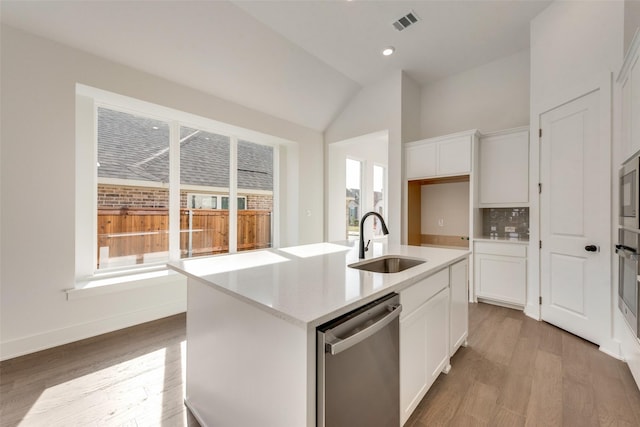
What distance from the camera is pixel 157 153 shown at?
11.1ft

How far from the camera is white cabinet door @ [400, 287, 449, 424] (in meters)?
1.42

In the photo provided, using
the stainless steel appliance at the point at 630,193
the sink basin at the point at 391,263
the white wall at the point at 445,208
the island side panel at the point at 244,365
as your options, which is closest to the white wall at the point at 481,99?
the white wall at the point at 445,208

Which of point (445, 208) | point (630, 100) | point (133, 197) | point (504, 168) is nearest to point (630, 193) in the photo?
point (630, 100)

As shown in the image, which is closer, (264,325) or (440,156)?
(264,325)

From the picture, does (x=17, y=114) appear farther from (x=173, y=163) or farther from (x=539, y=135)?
(x=539, y=135)

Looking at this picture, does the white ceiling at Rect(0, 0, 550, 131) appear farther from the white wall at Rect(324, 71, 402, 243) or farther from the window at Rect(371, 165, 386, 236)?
the window at Rect(371, 165, 386, 236)

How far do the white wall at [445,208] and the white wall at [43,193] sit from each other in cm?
431

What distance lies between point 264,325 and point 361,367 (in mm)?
446

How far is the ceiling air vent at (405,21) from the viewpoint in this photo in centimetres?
306

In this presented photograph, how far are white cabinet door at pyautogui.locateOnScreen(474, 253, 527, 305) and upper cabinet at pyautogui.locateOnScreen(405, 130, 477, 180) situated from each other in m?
1.24

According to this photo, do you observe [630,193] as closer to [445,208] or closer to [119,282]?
[445,208]

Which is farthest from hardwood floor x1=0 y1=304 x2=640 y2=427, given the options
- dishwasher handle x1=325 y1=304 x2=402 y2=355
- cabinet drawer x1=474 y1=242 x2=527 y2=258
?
cabinet drawer x1=474 y1=242 x2=527 y2=258

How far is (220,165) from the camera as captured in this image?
4000 millimetres

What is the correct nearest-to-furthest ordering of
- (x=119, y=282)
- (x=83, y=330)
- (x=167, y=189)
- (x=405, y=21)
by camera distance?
1. (x=83, y=330)
2. (x=119, y=282)
3. (x=405, y=21)
4. (x=167, y=189)
